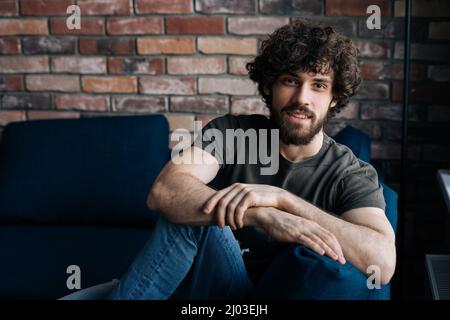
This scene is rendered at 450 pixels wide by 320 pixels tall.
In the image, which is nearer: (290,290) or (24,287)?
(290,290)

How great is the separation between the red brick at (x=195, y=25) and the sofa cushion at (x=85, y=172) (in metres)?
0.36

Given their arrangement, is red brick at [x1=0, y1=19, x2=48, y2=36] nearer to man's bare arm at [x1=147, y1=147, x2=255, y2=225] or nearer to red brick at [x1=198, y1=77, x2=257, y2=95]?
red brick at [x1=198, y1=77, x2=257, y2=95]

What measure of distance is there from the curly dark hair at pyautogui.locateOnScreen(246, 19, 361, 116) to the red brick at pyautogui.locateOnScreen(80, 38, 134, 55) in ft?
2.29

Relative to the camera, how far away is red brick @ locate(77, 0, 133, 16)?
6.59 feet

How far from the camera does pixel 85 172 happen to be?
6.08 ft

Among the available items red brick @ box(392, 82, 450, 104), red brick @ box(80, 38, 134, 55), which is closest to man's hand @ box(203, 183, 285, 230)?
red brick @ box(392, 82, 450, 104)

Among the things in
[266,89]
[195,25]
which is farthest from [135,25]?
[266,89]

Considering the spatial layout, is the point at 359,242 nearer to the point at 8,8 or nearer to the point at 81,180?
the point at 81,180

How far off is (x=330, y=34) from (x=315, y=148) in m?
0.34

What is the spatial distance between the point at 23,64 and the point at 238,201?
1368mm

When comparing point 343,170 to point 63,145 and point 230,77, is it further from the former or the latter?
point 63,145

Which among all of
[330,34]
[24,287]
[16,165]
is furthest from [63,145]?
[330,34]

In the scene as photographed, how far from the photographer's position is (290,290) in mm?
953

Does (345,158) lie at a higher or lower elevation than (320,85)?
lower
